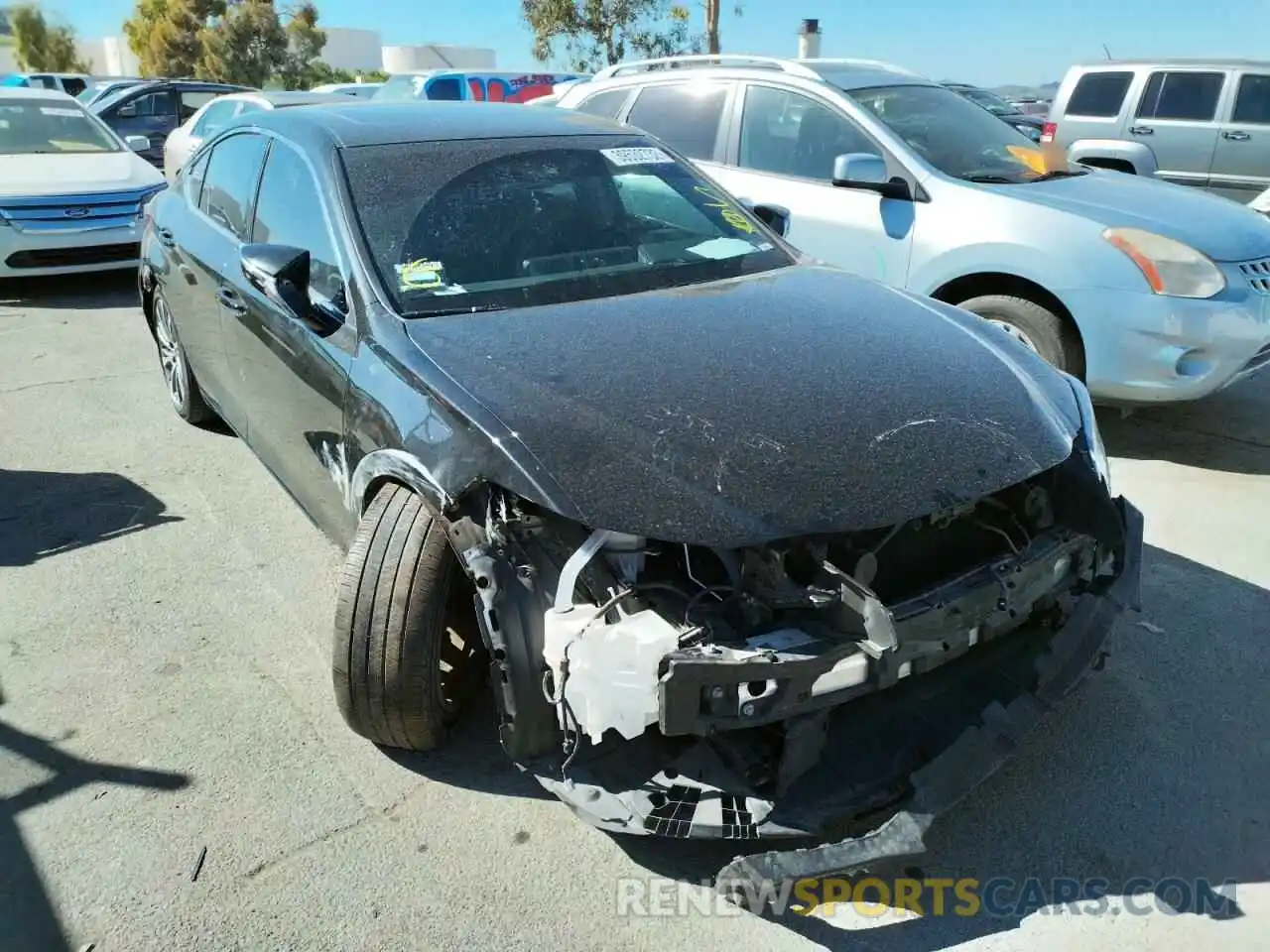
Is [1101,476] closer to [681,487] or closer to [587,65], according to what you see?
[681,487]

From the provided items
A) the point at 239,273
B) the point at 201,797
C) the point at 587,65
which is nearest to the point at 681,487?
the point at 201,797

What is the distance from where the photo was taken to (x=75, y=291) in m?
8.96

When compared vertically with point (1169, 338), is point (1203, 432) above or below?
below

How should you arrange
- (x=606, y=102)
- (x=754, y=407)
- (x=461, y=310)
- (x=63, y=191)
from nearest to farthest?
1. (x=754, y=407)
2. (x=461, y=310)
3. (x=606, y=102)
4. (x=63, y=191)

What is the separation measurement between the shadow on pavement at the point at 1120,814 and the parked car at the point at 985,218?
191 centimetres

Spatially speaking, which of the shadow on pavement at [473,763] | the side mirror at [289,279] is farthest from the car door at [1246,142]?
the shadow on pavement at [473,763]

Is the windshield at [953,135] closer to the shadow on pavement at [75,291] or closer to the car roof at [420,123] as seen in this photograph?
the car roof at [420,123]

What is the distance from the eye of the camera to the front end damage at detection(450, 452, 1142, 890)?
207 cm

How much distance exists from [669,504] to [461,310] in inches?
44.1

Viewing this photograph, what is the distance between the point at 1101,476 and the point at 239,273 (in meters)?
3.14

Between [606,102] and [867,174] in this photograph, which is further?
[606,102]

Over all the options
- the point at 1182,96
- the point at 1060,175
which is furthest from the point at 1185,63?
the point at 1060,175

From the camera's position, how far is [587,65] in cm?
1945

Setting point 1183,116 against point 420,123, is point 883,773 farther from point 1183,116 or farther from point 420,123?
point 1183,116
